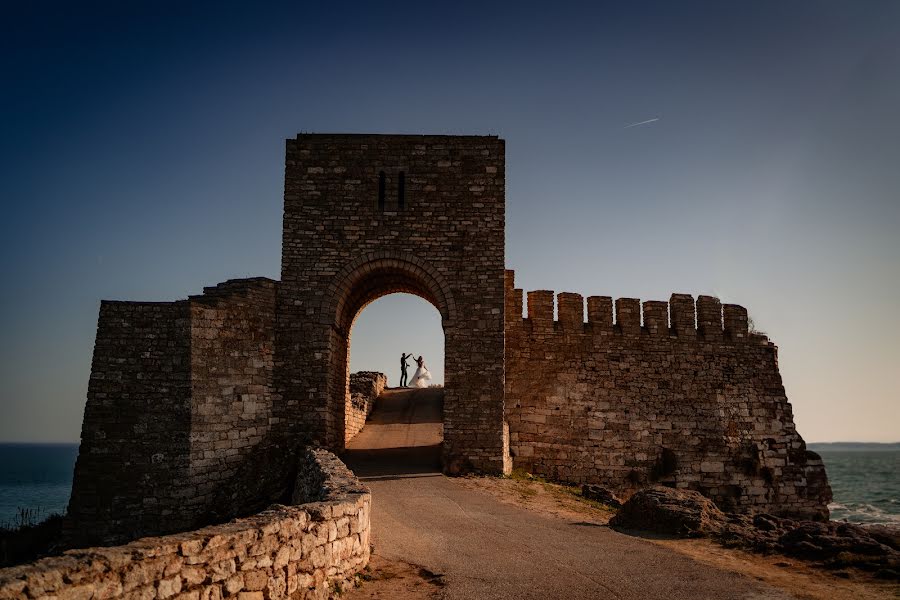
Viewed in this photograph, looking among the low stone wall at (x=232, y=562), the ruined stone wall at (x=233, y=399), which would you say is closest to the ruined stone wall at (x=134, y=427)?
the ruined stone wall at (x=233, y=399)

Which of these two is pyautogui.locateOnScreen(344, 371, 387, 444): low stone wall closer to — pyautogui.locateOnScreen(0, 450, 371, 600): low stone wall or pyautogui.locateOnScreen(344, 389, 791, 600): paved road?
pyautogui.locateOnScreen(344, 389, 791, 600): paved road

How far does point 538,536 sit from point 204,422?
26.0 feet

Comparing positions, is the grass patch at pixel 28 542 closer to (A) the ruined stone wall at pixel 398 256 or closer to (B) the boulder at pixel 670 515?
(A) the ruined stone wall at pixel 398 256

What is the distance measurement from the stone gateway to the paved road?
2.66 meters

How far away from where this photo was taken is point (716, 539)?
9125mm

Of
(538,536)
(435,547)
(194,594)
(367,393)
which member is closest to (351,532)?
(435,547)

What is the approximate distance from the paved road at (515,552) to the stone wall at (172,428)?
2.72 m

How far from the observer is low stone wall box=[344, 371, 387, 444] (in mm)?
17688

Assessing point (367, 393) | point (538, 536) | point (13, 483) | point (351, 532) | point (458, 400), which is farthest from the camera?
point (13, 483)

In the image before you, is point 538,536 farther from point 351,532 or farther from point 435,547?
point 351,532

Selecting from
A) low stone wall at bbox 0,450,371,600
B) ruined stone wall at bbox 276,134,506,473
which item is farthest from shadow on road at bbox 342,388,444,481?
low stone wall at bbox 0,450,371,600

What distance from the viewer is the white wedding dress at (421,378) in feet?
101

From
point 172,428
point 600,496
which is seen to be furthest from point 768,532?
point 172,428

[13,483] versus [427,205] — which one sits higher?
[427,205]
